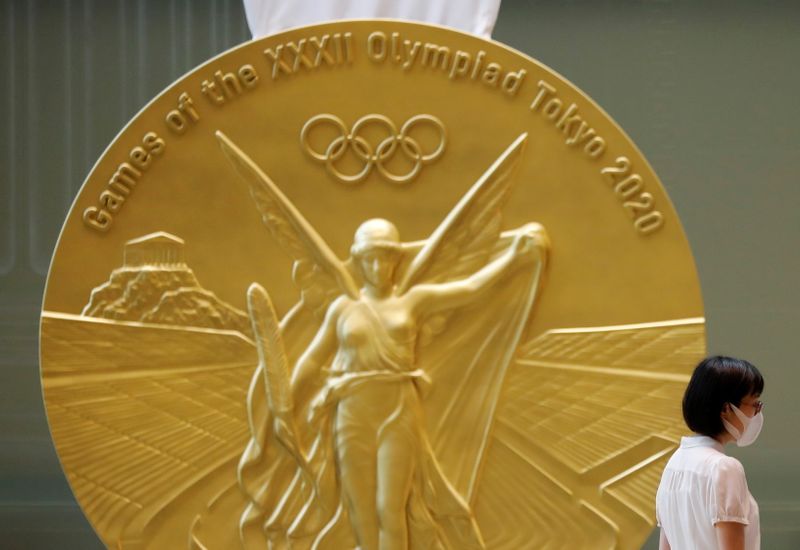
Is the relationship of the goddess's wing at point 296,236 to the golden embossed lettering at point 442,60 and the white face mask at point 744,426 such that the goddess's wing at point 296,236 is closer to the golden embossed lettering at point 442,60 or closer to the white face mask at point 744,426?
the golden embossed lettering at point 442,60

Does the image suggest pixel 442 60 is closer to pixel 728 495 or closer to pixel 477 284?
pixel 477 284

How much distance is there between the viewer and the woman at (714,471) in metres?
2.81

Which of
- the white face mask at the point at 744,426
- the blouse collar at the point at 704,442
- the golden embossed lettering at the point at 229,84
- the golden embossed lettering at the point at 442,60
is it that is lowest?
the blouse collar at the point at 704,442

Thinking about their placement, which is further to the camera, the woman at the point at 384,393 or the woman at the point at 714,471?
the woman at the point at 384,393

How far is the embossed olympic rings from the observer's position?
3980 mm

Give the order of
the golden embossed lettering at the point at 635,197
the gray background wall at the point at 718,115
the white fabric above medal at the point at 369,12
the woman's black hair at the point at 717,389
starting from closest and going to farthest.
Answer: the woman's black hair at the point at 717,389, the golden embossed lettering at the point at 635,197, the white fabric above medal at the point at 369,12, the gray background wall at the point at 718,115

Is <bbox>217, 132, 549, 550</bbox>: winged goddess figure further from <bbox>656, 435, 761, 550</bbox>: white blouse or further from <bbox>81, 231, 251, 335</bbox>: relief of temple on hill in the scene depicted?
<bbox>656, 435, 761, 550</bbox>: white blouse

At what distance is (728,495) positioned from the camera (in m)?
2.81

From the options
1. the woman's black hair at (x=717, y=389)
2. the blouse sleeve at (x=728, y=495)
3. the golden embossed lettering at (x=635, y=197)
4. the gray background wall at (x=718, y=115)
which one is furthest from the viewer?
the gray background wall at (x=718, y=115)

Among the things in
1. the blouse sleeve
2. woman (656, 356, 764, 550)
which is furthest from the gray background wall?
the blouse sleeve

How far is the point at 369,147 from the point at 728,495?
5.47 ft

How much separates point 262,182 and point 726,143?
6.73 ft

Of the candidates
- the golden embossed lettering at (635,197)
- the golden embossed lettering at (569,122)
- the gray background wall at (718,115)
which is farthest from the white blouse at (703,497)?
the gray background wall at (718,115)

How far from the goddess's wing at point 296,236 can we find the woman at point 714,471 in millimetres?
1317
